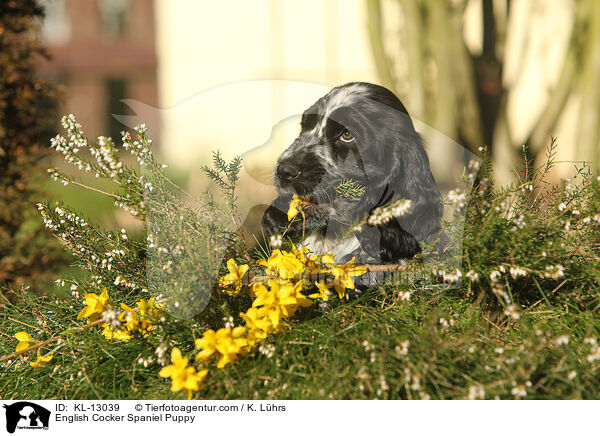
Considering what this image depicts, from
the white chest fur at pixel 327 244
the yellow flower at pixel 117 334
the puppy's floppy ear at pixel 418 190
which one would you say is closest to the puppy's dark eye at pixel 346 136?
the puppy's floppy ear at pixel 418 190

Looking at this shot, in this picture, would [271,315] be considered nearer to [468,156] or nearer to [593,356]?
[593,356]

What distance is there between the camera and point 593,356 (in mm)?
1402

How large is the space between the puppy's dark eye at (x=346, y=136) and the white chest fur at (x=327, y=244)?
37 centimetres

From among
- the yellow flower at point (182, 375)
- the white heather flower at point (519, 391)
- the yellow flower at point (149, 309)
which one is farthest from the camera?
the yellow flower at point (149, 309)

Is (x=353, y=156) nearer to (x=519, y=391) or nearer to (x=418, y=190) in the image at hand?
(x=418, y=190)

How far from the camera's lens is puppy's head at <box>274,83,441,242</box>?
1720mm

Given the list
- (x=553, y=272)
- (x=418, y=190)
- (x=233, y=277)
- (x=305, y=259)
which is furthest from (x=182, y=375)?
(x=553, y=272)

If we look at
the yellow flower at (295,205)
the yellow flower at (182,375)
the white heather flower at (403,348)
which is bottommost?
the yellow flower at (182,375)

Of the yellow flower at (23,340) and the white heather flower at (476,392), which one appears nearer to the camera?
the white heather flower at (476,392)

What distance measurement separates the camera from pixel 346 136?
1732 mm

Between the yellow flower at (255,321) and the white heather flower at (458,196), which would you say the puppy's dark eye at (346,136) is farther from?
the yellow flower at (255,321)

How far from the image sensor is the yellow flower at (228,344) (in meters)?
1.49
